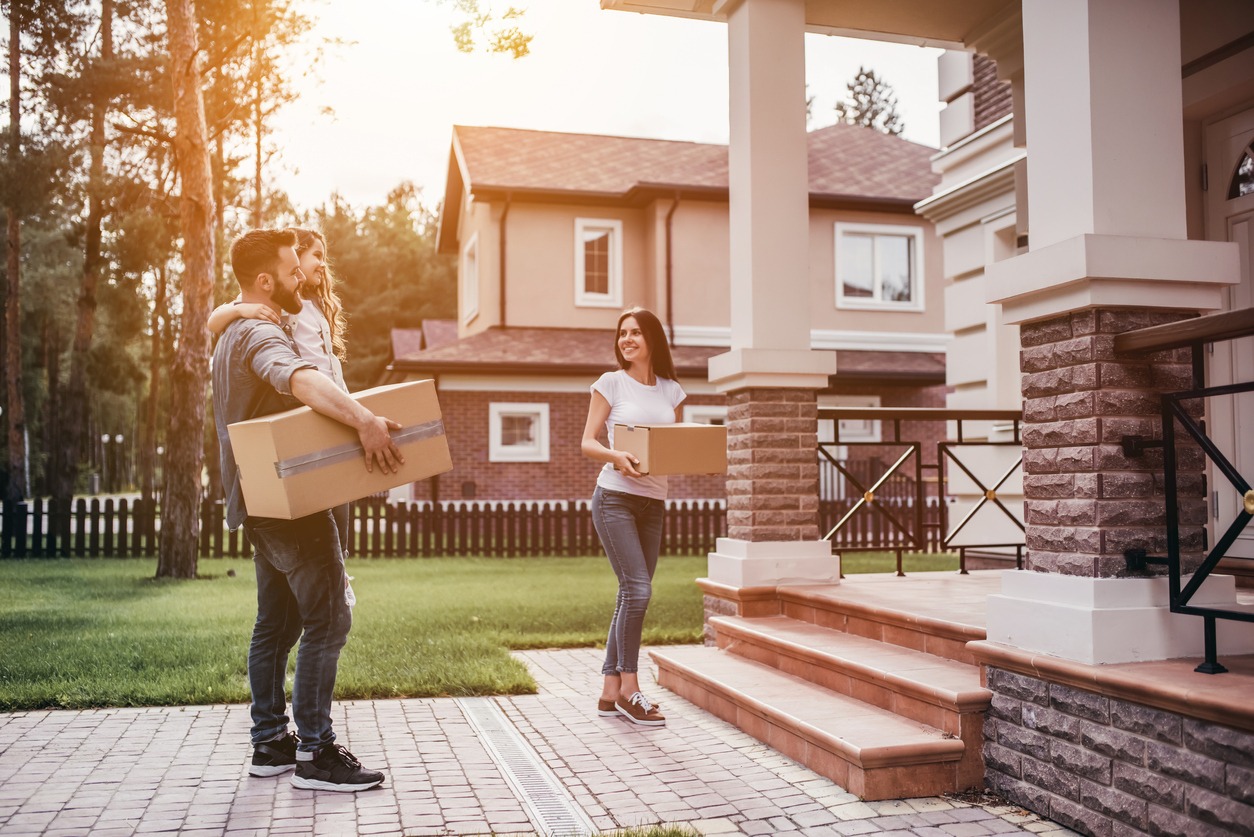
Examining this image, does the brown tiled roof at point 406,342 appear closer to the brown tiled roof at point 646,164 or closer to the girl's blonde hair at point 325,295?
the brown tiled roof at point 646,164

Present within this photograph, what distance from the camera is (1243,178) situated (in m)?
6.25

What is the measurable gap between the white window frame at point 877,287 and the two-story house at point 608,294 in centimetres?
3

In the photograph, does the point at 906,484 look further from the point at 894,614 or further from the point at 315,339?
the point at 315,339

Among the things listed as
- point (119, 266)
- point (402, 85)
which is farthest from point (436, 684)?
point (119, 266)

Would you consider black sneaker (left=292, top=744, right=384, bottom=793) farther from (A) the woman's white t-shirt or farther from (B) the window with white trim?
(B) the window with white trim

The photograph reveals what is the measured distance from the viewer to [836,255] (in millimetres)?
22781

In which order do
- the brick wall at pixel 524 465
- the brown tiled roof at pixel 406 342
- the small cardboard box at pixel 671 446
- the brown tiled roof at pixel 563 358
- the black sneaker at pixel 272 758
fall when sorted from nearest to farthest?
the black sneaker at pixel 272 758, the small cardboard box at pixel 671 446, the brown tiled roof at pixel 563 358, the brick wall at pixel 524 465, the brown tiled roof at pixel 406 342

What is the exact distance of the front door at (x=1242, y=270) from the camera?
6.14 meters

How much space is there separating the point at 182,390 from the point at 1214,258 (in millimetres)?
12775

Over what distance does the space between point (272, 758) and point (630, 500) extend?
7.04ft

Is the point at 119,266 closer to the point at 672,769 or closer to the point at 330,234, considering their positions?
the point at 330,234

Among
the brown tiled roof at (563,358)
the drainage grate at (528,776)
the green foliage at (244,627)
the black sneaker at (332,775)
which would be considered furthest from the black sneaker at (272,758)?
the brown tiled roof at (563,358)

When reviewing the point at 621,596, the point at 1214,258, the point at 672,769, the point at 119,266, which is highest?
the point at 119,266

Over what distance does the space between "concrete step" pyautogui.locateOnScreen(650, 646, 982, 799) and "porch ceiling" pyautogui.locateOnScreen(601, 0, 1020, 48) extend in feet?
15.0
